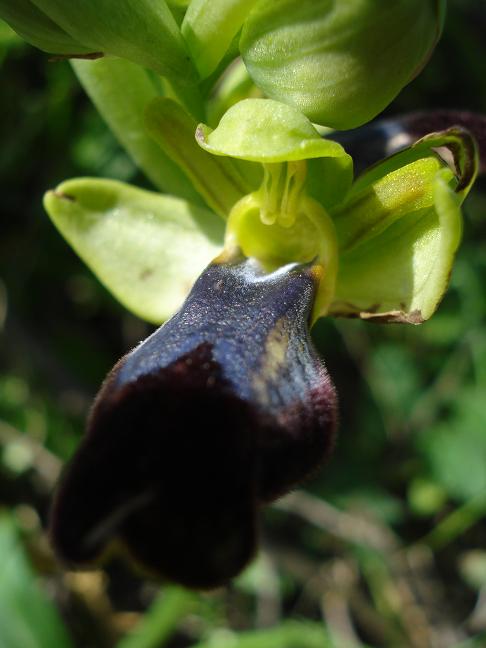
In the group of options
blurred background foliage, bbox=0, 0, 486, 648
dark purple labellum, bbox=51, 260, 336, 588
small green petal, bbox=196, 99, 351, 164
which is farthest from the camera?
blurred background foliage, bbox=0, 0, 486, 648

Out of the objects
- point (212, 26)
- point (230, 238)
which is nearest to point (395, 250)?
point (230, 238)

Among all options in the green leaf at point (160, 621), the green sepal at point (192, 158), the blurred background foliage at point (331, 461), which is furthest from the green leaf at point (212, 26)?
the green leaf at point (160, 621)

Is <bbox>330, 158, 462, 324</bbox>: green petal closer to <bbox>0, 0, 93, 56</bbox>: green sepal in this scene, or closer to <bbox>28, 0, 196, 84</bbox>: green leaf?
<bbox>28, 0, 196, 84</bbox>: green leaf

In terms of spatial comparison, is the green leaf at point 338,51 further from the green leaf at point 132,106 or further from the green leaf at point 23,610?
the green leaf at point 23,610

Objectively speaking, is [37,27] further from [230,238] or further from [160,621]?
[160,621]

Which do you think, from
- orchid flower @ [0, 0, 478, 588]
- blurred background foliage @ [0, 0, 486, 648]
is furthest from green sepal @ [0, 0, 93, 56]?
blurred background foliage @ [0, 0, 486, 648]
